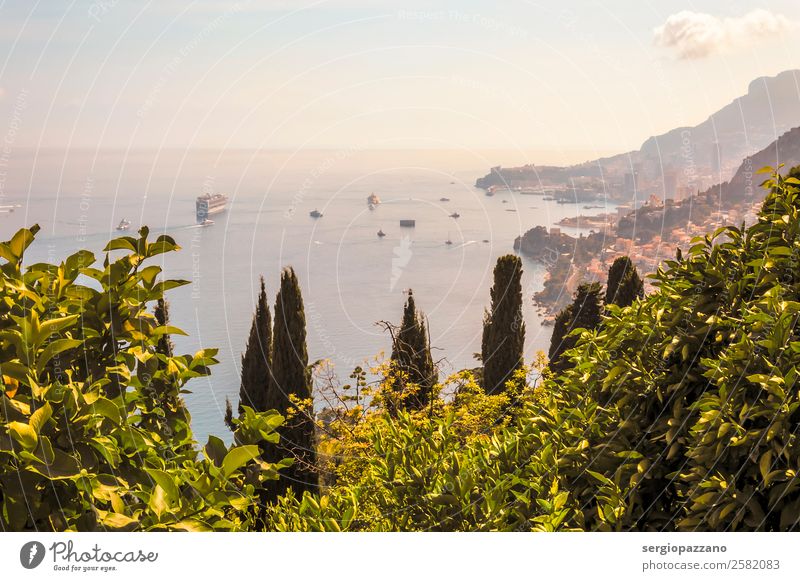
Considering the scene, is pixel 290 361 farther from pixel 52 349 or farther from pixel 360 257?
pixel 52 349

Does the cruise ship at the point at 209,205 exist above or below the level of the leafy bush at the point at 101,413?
above

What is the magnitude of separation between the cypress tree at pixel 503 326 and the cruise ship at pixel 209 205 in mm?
7589

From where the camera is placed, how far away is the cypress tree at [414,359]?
12.6m

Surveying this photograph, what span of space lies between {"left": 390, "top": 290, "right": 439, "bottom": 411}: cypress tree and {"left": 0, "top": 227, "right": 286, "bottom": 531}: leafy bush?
30.1 ft

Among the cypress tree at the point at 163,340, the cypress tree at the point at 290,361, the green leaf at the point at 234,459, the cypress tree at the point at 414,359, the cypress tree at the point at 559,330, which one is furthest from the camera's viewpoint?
the cypress tree at the point at 559,330

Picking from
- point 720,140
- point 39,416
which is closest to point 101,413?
point 39,416

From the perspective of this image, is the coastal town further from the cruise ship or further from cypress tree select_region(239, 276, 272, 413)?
cypress tree select_region(239, 276, 272, 413)

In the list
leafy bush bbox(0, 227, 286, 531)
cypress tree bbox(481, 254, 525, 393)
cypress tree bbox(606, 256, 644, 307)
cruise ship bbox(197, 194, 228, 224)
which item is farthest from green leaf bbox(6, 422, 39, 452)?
cypress tree bbox(606, 256, 644, 307)

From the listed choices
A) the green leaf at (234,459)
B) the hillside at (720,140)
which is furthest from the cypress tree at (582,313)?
the green leaf at (234,459)

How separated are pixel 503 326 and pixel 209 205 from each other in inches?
335

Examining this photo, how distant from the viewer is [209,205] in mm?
8688

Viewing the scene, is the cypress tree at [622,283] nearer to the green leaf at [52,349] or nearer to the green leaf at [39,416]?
the green leaf at [52,349]

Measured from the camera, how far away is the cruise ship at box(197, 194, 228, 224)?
838 cm
